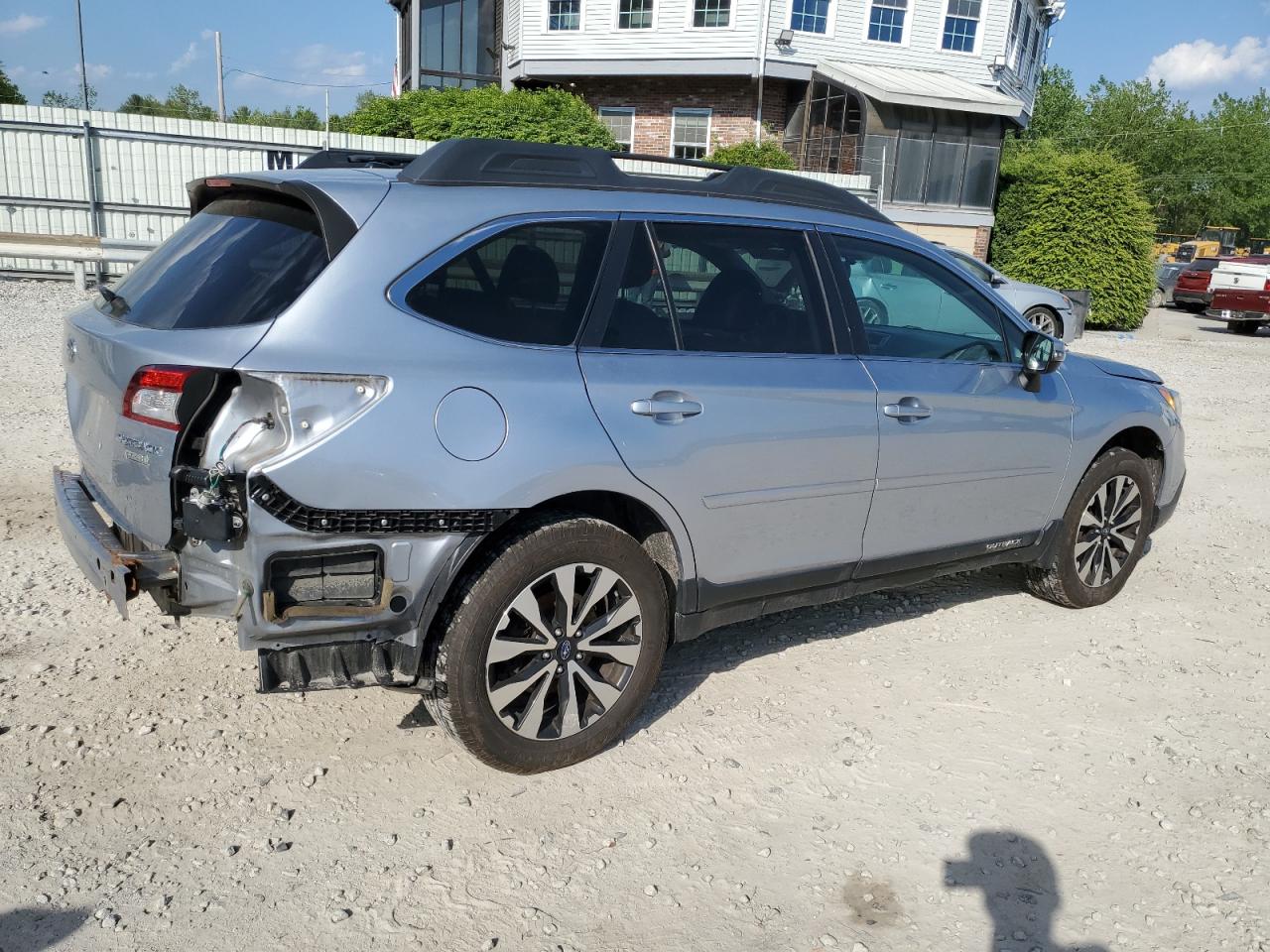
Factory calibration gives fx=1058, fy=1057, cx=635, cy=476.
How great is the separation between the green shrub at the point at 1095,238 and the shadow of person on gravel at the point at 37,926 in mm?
21307

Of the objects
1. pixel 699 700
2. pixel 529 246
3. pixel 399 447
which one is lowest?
pixel 699 700

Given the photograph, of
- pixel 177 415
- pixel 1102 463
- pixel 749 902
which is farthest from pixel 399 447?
pixel 1102 463

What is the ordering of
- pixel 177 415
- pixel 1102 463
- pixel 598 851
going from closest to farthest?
pixel 177 415 → pixel 598 851 → pixel 1102 463

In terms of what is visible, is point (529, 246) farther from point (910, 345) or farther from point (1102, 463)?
point (1102, 463)

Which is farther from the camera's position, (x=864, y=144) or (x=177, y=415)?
(x=864, y=144)

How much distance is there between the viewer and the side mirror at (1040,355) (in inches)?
180

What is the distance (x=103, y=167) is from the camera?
16203 millimetres

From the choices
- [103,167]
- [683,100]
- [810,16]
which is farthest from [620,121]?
[103,167]

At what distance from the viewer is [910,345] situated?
4.53 metres

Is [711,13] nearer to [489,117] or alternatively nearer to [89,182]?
[489,117]

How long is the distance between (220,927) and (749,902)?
142 centimetres

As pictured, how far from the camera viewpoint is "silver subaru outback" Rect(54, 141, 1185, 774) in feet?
9.71

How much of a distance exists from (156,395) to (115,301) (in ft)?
2.20

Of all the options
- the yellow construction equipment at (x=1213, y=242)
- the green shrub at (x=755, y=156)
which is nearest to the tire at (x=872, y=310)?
the green shrub at (x=755, y=156)
